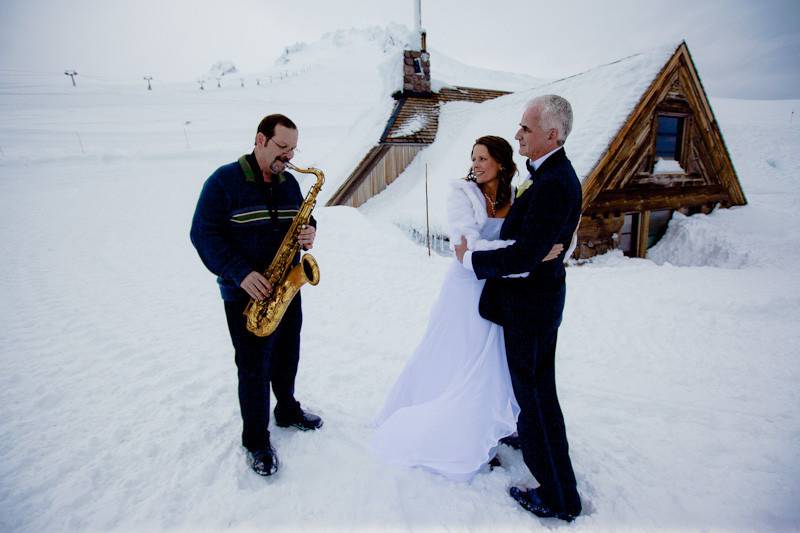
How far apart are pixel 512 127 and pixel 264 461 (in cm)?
1122

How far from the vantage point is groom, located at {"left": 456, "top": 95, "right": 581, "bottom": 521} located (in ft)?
6.18

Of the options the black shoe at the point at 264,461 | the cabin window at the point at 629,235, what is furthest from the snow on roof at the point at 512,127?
the black shoe at the point at 264,461

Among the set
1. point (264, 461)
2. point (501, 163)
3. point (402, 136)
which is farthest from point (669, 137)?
point (264, 461)

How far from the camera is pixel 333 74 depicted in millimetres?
70500

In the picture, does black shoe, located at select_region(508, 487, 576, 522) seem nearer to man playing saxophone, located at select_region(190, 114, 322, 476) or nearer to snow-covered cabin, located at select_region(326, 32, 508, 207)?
man playing saxophone, located at select_region(190, 114, 322, 476)

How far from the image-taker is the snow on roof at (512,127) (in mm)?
8445

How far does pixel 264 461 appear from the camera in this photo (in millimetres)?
2582

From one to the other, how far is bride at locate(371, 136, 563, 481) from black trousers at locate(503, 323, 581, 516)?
0.24 metres

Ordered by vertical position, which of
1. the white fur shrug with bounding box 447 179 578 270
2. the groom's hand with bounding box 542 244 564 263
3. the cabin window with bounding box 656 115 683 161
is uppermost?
the cabin window with bounding box 656 115 683 161

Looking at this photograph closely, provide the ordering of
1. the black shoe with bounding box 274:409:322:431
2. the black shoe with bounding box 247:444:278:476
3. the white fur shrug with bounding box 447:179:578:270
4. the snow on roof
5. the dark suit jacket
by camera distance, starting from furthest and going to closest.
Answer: the snow on roof
the black shoe with bounding box 274:409:322:431
the black shoe with bounding box 247:444:278:476
the white fur shrug with bounding box 447:179:578:270
the dark suit jacket

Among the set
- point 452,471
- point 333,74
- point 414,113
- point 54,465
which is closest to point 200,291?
point 54,465

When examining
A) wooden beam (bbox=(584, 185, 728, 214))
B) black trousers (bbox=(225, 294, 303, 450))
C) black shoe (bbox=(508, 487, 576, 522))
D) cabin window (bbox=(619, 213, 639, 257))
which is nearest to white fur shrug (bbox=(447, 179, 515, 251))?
black trousers (bbox=(225, 294, 303, 450))

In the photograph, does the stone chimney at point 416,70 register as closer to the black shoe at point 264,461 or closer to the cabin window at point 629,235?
the cabin window at point 629,235

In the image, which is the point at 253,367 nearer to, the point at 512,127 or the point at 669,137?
the point at 512,127
